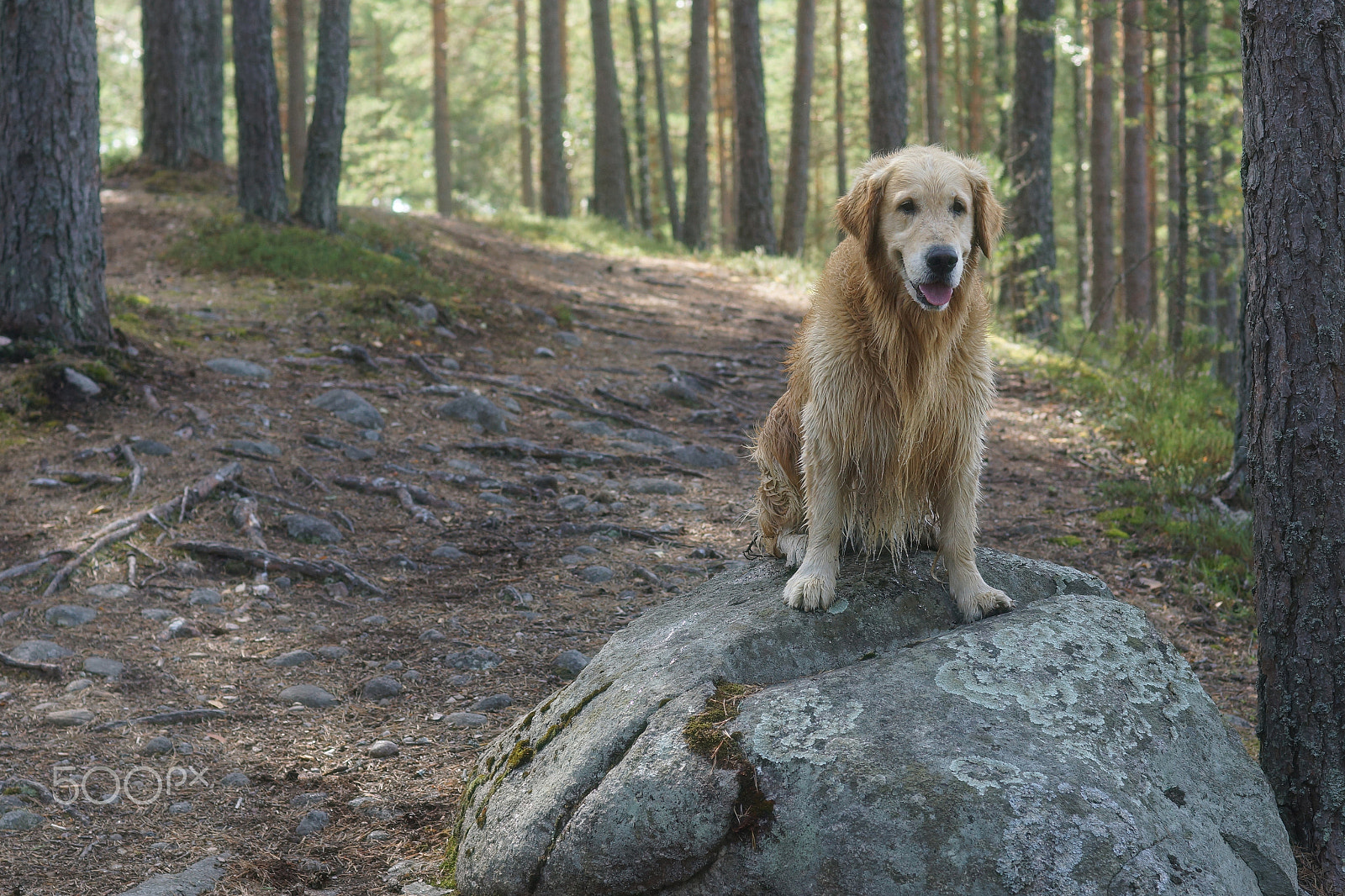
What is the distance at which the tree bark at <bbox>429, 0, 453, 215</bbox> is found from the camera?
27.1 metres

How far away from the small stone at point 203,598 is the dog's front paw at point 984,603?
400 centimetres

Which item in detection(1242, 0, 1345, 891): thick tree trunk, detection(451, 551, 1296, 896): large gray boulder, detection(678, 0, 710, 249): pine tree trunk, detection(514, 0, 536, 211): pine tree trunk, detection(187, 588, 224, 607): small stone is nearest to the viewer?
detection(451, 551, 1296, 896): large gray boulder

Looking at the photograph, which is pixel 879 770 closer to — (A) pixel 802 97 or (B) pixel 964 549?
(B) pixel 964 549

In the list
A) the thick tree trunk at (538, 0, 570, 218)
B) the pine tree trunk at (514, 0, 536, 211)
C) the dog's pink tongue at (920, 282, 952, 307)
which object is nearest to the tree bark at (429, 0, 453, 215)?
the pine tree trunk at (514, 0, 536, 211)

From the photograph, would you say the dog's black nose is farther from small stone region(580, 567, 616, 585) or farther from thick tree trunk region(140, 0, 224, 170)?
thick tree trunk region(140, 0, 224, 170)

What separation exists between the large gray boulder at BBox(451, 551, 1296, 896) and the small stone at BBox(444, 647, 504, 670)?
1.28 metres

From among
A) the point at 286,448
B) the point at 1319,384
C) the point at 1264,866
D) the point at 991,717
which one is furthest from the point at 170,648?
the point at 1319,384

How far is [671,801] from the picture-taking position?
3.00 metres

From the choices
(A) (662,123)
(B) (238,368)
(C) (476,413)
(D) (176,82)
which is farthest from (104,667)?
(A) (662,123)

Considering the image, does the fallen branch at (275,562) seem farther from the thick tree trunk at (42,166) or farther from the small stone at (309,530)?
the thick tree trunk at (42,166)

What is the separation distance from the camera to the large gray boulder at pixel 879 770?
2781mm

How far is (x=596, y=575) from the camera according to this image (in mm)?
6266

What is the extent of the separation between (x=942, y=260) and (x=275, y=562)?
429 cm

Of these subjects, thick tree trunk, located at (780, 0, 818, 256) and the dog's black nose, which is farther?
thick tree trunk, located at (780, 0, 818, 256)
